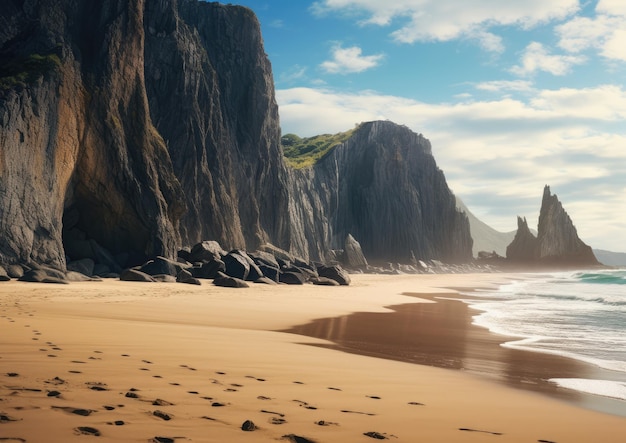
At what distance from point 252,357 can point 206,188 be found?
41.3 meters

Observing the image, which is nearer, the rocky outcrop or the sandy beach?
the sandy beach

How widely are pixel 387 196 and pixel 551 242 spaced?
6568 cm

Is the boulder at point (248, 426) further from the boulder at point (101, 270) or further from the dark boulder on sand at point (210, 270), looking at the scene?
A: the dark boulder on sand at point (210, 270)

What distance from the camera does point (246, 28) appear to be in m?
64.7

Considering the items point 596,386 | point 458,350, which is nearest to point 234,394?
point 596,386

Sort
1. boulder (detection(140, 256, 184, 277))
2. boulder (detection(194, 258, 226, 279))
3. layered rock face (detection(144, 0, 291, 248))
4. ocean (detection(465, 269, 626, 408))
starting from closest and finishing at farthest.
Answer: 1. ocean (detection(465, 269, 626, 408))
2. boulder (detection(140, 256, 184, 277))
3. boulder (detection(194, 258, 226, 279))
4. layered rock face (detection(144, 0, 291, 248))

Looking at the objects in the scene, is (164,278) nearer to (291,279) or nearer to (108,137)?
(291,279)

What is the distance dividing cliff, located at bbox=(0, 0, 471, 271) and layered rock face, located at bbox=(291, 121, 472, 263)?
54.9 inches

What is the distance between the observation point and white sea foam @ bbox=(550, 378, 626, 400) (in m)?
7.12

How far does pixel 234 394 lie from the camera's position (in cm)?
533

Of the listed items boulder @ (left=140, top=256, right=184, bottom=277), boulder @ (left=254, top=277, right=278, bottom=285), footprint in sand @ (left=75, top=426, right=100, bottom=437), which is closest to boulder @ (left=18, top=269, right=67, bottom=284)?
boulder @ (left=140, top=256, right=184, bottom=277)

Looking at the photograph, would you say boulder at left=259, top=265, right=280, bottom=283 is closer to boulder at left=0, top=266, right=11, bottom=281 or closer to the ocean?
the ocean

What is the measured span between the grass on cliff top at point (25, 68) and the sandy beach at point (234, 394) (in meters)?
19.3

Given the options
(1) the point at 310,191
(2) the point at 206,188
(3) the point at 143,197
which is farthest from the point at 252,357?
(1) the point at 310,191
